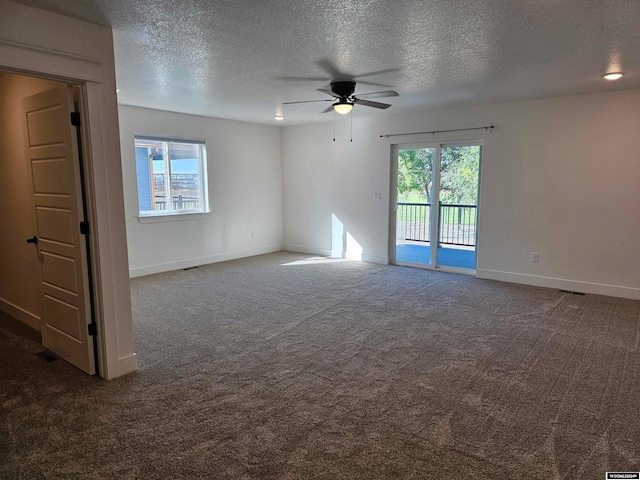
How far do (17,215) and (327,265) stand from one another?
14.3ft

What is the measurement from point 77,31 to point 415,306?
399cm

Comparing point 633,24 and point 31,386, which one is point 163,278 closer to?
point 31,386

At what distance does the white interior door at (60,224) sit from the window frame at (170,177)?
2776mm

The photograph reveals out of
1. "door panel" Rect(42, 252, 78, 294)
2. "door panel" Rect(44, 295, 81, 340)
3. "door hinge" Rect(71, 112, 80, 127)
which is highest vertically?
"door hinge" Rect(71, 112, 80, 127)

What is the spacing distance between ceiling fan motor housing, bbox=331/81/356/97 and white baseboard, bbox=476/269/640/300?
340 cm

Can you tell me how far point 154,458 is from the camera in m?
2.12

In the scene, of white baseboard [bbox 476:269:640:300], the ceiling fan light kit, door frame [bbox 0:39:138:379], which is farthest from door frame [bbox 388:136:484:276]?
door frame [bbox 0:39:138:379]

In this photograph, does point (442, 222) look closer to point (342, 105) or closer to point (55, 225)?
point (342, 105)

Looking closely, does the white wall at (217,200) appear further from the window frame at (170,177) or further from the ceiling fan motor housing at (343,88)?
the ceiling fan motor housing at (343,88)

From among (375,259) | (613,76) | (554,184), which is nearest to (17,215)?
(375,259)

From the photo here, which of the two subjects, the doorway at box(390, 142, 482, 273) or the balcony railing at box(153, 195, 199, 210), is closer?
the doorway at box(390, 142, 482, 273)

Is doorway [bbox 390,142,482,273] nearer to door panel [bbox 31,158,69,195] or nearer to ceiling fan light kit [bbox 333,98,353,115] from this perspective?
ceiling fan light kit [bbox 333,98,353,115]

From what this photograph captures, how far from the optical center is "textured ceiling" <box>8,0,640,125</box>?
2.47m

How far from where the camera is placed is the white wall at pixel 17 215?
350cm
